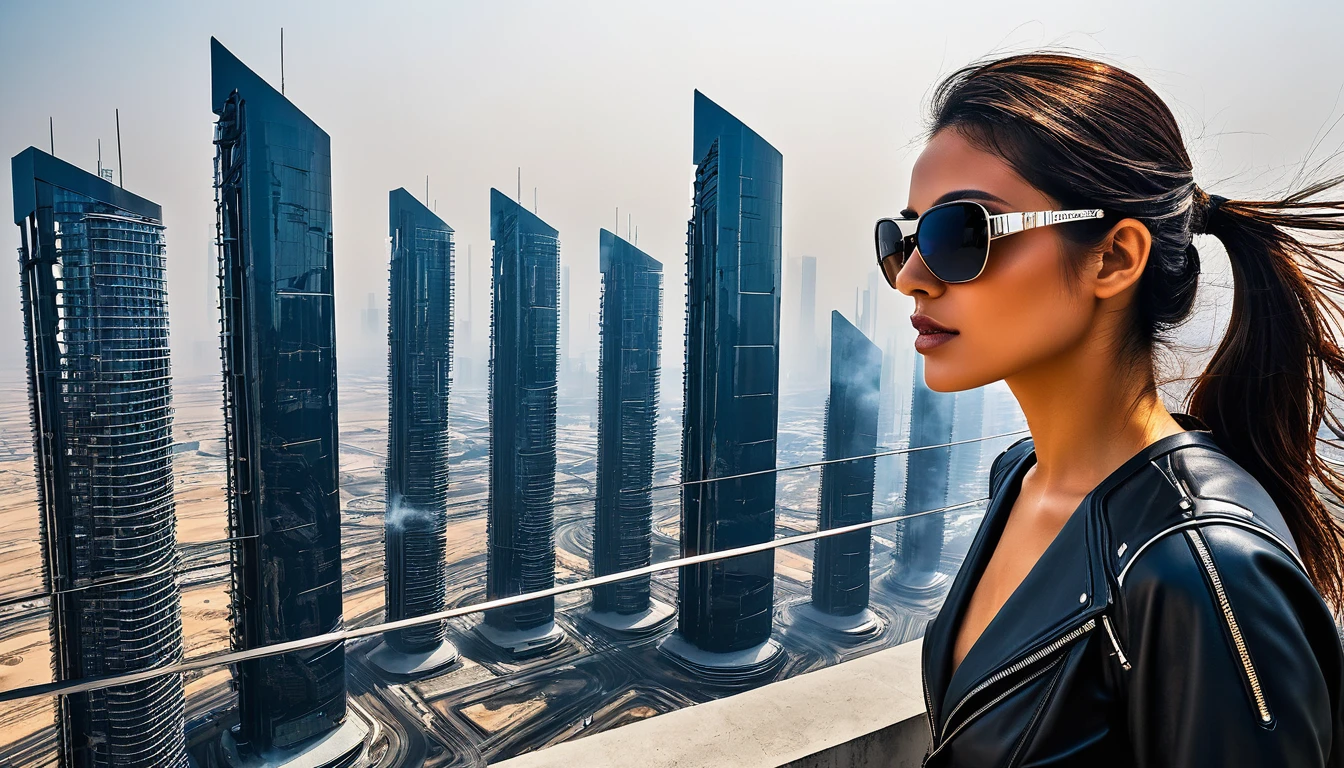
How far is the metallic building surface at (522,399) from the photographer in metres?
9.54

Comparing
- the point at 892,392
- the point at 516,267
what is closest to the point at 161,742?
the point at 516,267

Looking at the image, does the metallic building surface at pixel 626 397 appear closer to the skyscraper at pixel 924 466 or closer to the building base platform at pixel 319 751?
the skyscraper at pixel 924 466

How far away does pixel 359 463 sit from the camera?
12.9 metres

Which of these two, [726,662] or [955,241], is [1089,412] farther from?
[726,662]

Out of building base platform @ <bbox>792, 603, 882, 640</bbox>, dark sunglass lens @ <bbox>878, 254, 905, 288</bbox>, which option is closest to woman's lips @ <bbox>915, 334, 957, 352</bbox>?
dark sunglass lens @ <bbox>878, 254, 905, 288</bbox>

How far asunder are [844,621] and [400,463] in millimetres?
7211

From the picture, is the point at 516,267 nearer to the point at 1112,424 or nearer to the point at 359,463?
the point at 359,463

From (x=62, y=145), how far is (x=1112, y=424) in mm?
6249

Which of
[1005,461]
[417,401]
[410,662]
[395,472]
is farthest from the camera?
[395,472]

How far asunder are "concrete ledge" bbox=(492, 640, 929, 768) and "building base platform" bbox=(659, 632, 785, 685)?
19.0ft

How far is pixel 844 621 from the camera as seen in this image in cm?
1102

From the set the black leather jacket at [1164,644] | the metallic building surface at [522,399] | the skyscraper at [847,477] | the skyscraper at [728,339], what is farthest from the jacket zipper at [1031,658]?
the metallic building surface at [522,399]

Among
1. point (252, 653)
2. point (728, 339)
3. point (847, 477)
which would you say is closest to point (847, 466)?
point (847, 477)

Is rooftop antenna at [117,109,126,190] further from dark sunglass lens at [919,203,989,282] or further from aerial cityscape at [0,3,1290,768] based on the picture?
dark sunglass lens at [919,203,989,282]
